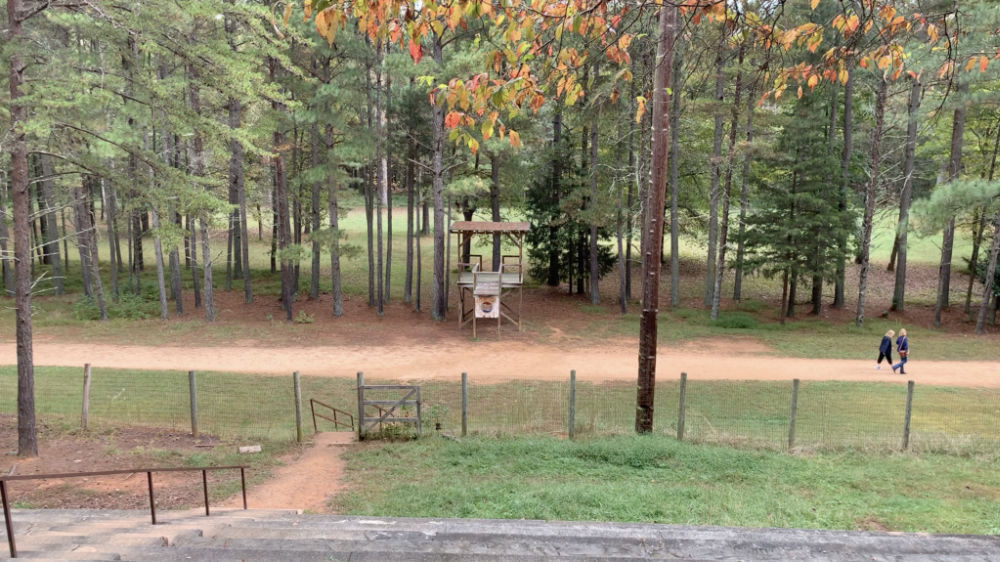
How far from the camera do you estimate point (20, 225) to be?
9484 millimetres

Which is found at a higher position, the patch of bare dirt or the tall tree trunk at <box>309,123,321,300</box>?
the tall tree trunk at <box>309,123,321,300</box>

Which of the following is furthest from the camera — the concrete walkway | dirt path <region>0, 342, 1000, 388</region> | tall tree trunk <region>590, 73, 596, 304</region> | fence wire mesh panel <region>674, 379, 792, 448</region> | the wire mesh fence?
tall tree trunk <region>590, 73, 596, 304</region>

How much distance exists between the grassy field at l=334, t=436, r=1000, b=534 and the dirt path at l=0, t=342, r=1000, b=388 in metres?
7.05

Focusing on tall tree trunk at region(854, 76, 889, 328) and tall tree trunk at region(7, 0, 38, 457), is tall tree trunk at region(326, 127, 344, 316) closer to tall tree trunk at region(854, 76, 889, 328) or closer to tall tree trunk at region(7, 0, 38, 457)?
tall tree trunk at region(7, 0, 38, 457)

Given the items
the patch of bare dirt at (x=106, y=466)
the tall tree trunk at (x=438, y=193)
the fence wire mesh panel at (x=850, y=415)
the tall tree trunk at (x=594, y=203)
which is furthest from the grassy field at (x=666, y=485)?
the tall tree trunk at (x=594, y=203)

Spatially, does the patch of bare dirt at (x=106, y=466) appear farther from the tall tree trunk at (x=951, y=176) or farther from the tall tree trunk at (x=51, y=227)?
the tall tree trunk at (x=951, y=176)

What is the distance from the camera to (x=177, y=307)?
26.1 m

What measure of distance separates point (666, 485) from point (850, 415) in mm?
6822

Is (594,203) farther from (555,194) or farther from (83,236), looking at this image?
(83,236)

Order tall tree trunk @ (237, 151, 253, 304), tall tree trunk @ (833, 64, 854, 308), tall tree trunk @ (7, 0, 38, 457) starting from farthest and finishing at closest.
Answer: tall tree trunk @ (833, 64, 854, 308) < tall tree trunk @ (237, 151, 253, 304) < tall tree trunk @ (7, 0, 38, 457)

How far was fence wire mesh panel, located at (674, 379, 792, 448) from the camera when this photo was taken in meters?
11.2

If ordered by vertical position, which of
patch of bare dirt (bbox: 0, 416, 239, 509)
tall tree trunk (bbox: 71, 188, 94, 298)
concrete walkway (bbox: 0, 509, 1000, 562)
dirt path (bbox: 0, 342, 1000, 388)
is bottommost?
dirt path (bbox: 0, 342, 1000, 388)

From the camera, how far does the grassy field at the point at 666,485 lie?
706cm

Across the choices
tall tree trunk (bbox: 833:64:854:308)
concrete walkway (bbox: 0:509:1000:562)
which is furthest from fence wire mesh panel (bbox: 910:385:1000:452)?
tall tree trunk (bbox: 833:64:854:308)
